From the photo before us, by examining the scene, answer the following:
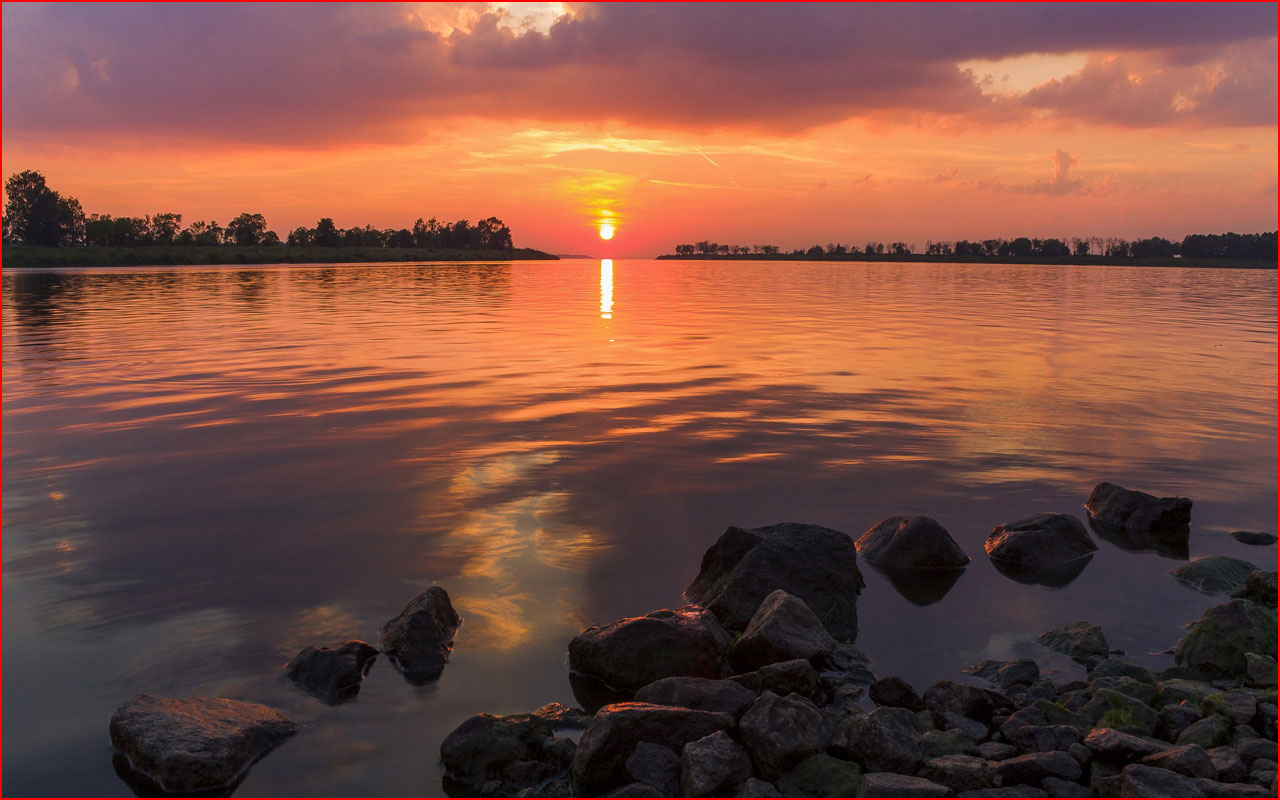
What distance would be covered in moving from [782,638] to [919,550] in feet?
12.2

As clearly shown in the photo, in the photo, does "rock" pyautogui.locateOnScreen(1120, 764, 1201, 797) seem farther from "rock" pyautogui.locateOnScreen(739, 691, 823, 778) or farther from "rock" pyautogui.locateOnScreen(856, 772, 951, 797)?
"rock" pyautogui.locateOnScreen(739, 691, 823, 778)

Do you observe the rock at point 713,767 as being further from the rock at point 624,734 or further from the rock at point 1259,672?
the rock at point 1259,672

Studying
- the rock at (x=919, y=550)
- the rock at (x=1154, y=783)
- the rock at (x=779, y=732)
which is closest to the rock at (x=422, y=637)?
the rock at (x=779, y=732)

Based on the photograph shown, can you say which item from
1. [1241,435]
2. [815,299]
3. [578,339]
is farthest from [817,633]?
[815,299]

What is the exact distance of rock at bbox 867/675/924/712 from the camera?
7.62 m

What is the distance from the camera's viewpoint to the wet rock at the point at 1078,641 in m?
8.74

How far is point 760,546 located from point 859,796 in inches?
169

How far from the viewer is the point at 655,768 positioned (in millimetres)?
6410

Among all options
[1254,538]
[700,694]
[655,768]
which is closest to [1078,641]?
[700,694]

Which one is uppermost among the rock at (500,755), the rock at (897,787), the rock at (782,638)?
the rock at (782,638)

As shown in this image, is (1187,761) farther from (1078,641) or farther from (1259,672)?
(1078,641)

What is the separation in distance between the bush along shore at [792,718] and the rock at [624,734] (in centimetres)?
2

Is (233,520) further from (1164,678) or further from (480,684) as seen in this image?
(1164,678)

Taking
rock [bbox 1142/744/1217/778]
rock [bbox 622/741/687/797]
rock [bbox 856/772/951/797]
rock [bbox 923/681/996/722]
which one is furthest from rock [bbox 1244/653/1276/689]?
rock [bbox 622/741/687/797]
